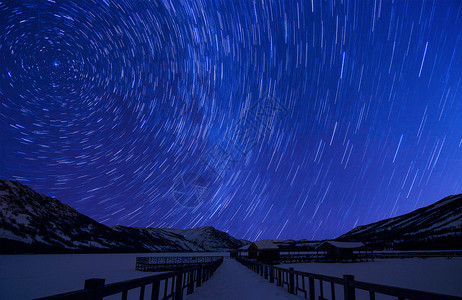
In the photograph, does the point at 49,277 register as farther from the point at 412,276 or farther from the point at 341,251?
the point at 341,251

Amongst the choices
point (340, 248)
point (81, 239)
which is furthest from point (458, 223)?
point (81, 239)

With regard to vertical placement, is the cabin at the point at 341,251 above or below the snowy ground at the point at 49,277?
above

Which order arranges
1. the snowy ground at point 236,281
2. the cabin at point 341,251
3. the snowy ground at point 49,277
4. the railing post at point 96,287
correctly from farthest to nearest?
the cabin at point 341,251
the snowy ground at point 49,277
the snowy ground at point 236,281
the railing post at point 96,287

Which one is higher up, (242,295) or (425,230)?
(425,230)

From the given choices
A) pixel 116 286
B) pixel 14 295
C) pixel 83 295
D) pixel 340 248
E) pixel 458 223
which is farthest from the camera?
pixel 458 223

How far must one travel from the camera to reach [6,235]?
5664 inches

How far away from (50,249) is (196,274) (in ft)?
543

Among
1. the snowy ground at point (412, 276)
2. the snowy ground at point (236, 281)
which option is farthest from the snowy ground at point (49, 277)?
the snowy ground at point (412, 276)

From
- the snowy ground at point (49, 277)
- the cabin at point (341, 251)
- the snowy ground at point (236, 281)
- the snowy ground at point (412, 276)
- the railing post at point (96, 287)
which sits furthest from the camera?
the cabin at point (341, 251)

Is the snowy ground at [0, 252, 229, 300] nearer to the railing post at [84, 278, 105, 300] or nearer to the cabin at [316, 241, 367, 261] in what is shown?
the railing post at [84, 278, 105, 300]

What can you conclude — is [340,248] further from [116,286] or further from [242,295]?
[116,286]

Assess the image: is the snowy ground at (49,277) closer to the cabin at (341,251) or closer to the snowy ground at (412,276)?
the snowy ground at (412,276)

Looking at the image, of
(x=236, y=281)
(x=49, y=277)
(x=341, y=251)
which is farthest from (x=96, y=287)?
(x=341, y=251)

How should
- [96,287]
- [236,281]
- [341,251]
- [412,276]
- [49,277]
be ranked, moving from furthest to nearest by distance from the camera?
[341,251] < [49,277] < [412,276] < [236,281] < [96,287]
